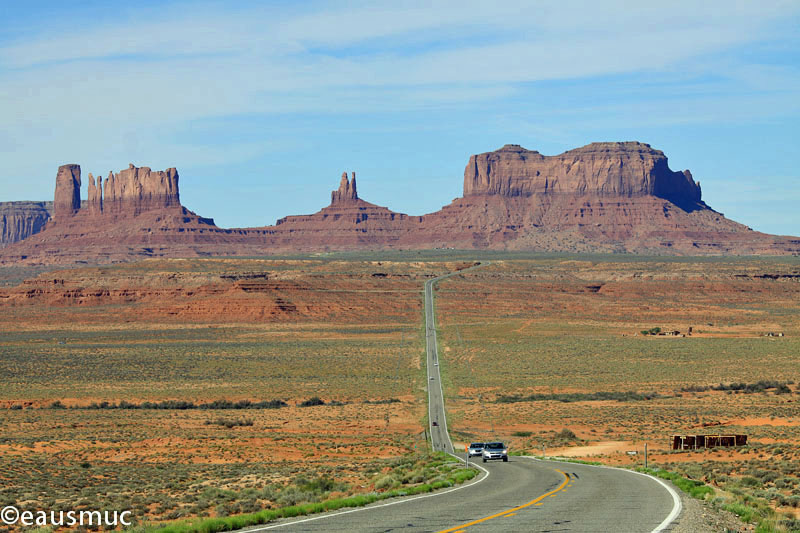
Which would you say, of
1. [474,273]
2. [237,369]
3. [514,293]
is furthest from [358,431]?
[474,273]

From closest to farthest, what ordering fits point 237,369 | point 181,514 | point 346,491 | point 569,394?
point 181,514 < point 346,491 < point 569,394 < point 237,369

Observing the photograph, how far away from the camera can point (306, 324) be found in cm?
12619

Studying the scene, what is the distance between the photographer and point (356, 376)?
250ft

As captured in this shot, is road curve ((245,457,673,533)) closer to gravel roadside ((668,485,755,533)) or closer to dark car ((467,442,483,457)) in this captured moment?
gravel roadside ((668,485,755,533))

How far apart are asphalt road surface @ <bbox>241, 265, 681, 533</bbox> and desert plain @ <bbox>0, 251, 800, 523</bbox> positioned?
270 centimetres

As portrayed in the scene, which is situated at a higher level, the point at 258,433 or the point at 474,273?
the point at 474,273

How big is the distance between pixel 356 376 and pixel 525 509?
2284 inches

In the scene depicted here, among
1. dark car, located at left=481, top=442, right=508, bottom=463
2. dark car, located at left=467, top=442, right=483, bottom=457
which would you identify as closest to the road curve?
dark car, located at left=481, top=442, right=508, bottom=463

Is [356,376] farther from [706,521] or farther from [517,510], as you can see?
[706,521]

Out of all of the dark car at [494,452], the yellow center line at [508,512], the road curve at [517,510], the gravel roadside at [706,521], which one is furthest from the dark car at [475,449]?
the gravel roadside at [706,521]

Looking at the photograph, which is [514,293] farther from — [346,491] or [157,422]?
[346,491]

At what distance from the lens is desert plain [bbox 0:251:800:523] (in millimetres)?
31469

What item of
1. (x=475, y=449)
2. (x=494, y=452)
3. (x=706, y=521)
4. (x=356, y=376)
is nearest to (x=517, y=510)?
(x=706, y=521)

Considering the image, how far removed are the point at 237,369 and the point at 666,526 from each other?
6722 cm
